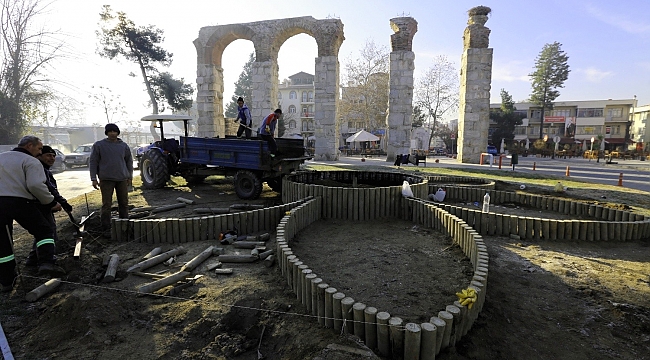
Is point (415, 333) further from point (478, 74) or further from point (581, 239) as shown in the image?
point (478, 74)

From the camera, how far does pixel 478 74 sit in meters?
18.8

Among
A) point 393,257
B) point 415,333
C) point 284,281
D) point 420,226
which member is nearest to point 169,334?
point 284,281

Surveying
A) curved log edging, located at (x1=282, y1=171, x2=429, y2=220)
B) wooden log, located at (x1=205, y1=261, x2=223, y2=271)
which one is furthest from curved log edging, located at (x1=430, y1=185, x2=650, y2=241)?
wooden log, located at (x1=205, y1=261, x2=223, y2=271)

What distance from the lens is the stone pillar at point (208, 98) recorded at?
21.4 meters

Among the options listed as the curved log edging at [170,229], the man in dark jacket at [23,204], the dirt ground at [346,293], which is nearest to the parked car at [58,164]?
the dirt ground at [346,293]

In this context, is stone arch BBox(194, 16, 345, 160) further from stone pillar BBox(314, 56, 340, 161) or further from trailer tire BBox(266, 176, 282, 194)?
trailer tire BBox(266, 176, 282, 194)

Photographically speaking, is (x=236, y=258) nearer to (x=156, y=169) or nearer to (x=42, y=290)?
(x=42, y=290)

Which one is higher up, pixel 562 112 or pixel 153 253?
pixel 562 112

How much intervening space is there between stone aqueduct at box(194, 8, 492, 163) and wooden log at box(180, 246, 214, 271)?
631 inches

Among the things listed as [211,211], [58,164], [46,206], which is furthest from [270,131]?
[58,164]

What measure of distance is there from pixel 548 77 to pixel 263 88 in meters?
48.1

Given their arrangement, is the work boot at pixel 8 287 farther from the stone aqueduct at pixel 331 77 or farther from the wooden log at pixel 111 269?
the stone aqueduct at pixel 331 77

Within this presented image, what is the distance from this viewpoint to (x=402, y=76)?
1939cm

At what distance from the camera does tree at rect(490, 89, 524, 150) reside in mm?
47344
